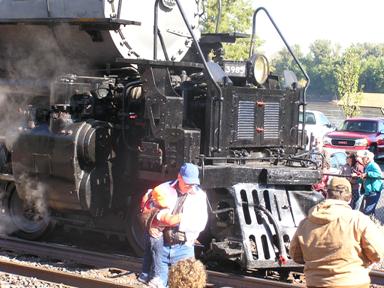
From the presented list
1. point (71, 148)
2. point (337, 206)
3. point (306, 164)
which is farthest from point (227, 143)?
point (337, 206)

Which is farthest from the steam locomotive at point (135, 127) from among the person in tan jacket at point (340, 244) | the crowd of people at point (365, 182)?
the person in tan jacket at point (340, 244)

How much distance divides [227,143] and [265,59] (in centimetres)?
130

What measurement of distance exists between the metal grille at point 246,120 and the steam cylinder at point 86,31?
4.92 feet

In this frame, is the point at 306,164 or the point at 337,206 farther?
the point at 306,164

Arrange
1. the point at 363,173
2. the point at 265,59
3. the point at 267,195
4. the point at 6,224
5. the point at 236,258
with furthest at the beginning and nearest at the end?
1. the point at 363,173
2. the point at 6,224
3. the point at 265,59
4. the point at 267,195
5. the point at 236,258

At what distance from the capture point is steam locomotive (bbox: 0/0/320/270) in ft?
23.6

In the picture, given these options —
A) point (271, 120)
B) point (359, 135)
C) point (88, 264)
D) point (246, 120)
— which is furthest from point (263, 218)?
point (359, 135)

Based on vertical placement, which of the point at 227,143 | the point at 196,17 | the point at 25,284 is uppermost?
the point at 196,17

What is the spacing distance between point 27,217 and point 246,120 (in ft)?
11.2

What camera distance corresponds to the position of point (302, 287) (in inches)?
250

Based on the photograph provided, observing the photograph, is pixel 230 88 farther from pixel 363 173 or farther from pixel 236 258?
pixel 363 173

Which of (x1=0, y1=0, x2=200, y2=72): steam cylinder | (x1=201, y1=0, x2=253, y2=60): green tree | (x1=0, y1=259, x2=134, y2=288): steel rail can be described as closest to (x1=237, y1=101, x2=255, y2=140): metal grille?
(x1=0, y1=0, x2=200, y2=72): steam cylinder

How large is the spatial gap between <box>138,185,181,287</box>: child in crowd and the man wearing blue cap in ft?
0.14

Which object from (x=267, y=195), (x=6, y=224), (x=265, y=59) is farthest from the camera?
(x=6, y=224)
